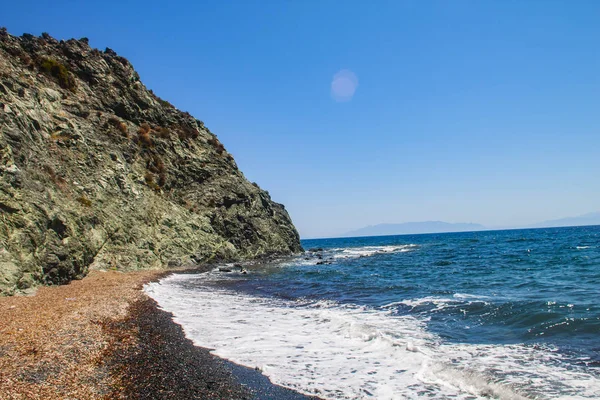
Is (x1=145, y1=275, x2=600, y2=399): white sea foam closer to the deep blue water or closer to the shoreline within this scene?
the shoreline

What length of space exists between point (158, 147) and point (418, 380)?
49825mm

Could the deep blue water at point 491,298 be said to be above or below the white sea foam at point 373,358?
below

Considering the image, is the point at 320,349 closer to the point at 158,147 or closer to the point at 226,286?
the point at 226,286

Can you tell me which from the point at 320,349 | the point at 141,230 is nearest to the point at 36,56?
the point at 141,230

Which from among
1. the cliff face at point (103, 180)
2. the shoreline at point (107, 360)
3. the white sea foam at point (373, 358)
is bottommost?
the white sea foam at point (373, 358)

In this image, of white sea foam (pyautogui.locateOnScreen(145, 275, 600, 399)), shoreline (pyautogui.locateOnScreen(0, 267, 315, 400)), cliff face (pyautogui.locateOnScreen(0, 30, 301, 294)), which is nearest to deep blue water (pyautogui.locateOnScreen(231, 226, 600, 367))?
white sea foam (pyautogui.locateOnScreen(145, 275, 600, 399))

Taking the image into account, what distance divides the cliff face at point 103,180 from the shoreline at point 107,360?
21.1 feet

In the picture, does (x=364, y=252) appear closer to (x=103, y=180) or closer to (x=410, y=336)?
A: (x=103, y=180)

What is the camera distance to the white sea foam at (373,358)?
8211mm

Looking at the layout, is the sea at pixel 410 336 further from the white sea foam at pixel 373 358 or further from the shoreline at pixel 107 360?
the shoreline at pixel 107 360

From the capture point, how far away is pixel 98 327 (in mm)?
11758

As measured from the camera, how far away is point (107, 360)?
28.8 feet

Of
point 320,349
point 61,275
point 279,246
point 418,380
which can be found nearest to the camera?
point 418,380

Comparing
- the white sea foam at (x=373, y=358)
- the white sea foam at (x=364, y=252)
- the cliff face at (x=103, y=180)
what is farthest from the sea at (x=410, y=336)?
the white sea foam at (x=364, y=252)
